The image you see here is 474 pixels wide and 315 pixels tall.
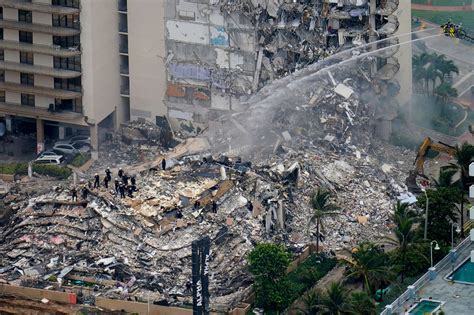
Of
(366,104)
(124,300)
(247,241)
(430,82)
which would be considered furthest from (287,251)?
(430,82)

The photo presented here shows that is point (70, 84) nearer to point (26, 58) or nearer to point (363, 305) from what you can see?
point (26, 58)

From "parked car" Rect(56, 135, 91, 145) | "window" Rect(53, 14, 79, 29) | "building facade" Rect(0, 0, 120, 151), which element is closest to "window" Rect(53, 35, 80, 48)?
"building facade" Rect(0, 0, 120, 151)

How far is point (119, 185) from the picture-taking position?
124 m

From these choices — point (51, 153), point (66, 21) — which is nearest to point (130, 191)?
point (51, 153)

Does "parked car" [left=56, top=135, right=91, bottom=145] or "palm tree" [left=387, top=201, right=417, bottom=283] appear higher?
"parked car" [left=56, top=135, right=91, bottom=145]

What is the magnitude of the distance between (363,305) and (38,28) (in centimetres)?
3898

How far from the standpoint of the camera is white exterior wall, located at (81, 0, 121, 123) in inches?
5300

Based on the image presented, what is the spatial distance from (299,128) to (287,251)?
53.4ft

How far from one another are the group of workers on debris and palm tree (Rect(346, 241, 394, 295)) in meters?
17.0

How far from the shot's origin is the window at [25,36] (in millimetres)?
136125

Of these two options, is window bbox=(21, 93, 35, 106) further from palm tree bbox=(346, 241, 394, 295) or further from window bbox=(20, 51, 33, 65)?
palm tree bbox=(346, 241, 394, 295)

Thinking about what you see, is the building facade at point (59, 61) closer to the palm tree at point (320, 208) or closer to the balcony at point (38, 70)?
the balcony at point (38, 70)

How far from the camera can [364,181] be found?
12900 cm

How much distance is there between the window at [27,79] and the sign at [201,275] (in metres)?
32.9
